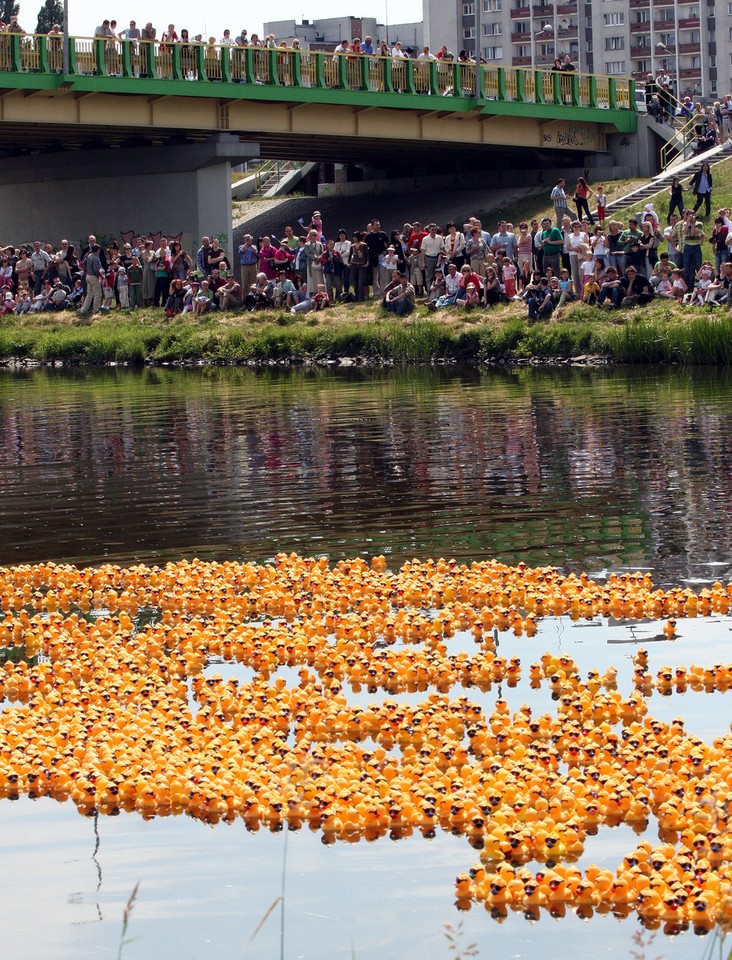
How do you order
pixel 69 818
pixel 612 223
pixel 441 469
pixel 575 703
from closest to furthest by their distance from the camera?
pixel 69 818 → pixel 575 703 → pixel 441 469 → pixel 612 223

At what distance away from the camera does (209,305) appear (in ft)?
149

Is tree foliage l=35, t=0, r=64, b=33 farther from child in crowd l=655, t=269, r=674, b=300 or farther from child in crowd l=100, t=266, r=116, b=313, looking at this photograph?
child in crowd l=655, t=269, r=674, b=300

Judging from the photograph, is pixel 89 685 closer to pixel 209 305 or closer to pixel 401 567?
pixel 401 567

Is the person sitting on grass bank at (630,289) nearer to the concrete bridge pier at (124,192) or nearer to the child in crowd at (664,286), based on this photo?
the child in crowd at (664,286)

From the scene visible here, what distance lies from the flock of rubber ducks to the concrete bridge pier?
38650 millimetres

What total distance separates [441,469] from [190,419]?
8.52 meters

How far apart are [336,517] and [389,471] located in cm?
356

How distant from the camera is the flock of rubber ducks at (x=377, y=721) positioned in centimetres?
926

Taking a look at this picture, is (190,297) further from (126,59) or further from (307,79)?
(307,79)

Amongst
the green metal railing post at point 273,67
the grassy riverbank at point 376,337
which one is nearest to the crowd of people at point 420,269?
the grassy riverbank at point 376,337

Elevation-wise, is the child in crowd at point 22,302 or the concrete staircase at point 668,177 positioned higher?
the concrete staircase at point 668,177

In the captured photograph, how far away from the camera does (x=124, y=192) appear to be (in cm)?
5747

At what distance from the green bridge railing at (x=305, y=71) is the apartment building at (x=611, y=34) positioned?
3483 inches

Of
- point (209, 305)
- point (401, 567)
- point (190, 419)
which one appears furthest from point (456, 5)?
point (401, 567)
